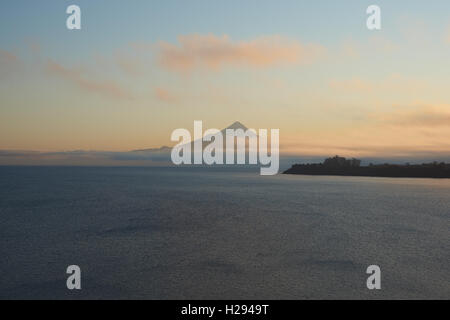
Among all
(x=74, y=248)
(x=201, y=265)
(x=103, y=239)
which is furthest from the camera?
(x=103, y=239)

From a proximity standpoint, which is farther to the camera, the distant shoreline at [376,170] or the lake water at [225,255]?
the distant shoreline at [376,170]

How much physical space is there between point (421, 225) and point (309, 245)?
13891mm

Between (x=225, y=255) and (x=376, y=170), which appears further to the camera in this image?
(x=376, y=170)

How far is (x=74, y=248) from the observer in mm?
21578

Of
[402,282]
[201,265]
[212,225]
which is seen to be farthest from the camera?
[212,225]

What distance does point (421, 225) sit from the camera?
30156 millimetres

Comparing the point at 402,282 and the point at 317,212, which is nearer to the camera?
the point at 402,282

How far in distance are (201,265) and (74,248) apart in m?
8.83

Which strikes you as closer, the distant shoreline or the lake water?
the lake water
